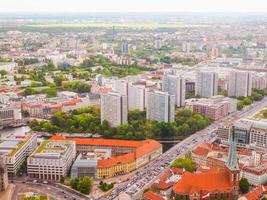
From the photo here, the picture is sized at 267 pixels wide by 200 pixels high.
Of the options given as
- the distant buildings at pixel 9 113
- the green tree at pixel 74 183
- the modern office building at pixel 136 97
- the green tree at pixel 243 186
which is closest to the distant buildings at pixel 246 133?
the green tree at pixel 243 186

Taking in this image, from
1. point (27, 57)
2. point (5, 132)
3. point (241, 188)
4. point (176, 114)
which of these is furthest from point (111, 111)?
point (27, 57)

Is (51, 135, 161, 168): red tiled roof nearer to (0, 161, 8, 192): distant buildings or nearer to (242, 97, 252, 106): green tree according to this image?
(0, 161, 8, 192): distant buildings

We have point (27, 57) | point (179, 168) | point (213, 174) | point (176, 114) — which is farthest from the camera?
point (27, 57)

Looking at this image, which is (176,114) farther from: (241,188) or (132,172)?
(241,188)

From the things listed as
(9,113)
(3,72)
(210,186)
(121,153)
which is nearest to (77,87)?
(9,113)

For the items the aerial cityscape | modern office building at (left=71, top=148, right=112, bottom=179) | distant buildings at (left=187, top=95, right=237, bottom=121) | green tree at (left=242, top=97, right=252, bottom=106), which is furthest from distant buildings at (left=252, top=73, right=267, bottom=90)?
modern office building at (left=71, top=148, right=112, bottom=179)

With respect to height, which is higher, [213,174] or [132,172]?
[213,174]
